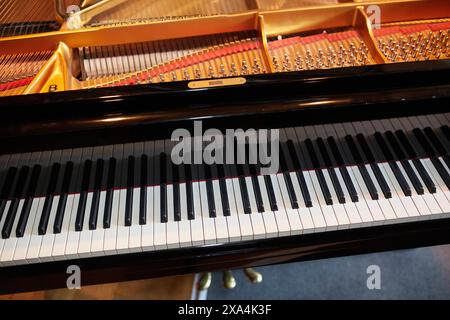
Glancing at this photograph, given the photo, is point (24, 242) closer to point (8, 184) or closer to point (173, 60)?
point (8, 184)

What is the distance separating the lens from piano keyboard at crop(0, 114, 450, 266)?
1.61 m

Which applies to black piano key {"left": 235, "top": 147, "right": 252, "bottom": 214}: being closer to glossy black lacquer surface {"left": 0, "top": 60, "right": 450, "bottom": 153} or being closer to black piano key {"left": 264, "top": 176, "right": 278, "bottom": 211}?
black piano key {"left": 264, "top": 176, "right": 278, "bottom": 211}

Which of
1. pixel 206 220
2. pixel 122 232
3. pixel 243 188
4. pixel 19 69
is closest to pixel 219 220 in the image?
pixel 206 220

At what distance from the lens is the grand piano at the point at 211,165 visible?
1.56m

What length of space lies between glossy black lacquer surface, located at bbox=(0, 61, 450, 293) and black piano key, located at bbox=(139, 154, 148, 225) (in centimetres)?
14

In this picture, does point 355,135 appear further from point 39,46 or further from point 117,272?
point 39,46

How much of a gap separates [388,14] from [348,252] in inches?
48.1

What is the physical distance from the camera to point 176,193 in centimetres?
171

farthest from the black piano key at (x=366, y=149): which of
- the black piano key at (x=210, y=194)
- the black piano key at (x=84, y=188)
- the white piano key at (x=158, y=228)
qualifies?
the black piano key at (x=84, y=188)

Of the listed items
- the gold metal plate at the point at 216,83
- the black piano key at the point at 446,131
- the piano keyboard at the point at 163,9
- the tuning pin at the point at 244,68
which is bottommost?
the black piano key at the point at 446,131

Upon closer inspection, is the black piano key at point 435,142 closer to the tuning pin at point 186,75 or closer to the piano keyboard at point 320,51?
the piano keyboard at point 320,51

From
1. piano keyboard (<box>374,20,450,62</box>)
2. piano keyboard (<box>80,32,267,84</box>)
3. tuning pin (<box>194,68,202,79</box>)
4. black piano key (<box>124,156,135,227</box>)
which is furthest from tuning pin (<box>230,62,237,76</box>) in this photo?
piano keyboard (<box>374,20,450,62</box>)

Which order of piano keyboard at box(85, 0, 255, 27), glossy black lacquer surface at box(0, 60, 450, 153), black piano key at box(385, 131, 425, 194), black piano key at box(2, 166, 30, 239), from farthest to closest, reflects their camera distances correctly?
piano keyboard at box(85, 0, 255, 27) → black piano key at box(385, 131, 425, 194) → black piano key at box(2, 166, 30, 239) → glossy black lacquer surface at box(0, 60, 450, 153)

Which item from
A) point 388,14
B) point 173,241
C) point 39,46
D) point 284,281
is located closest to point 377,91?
point 388,14
